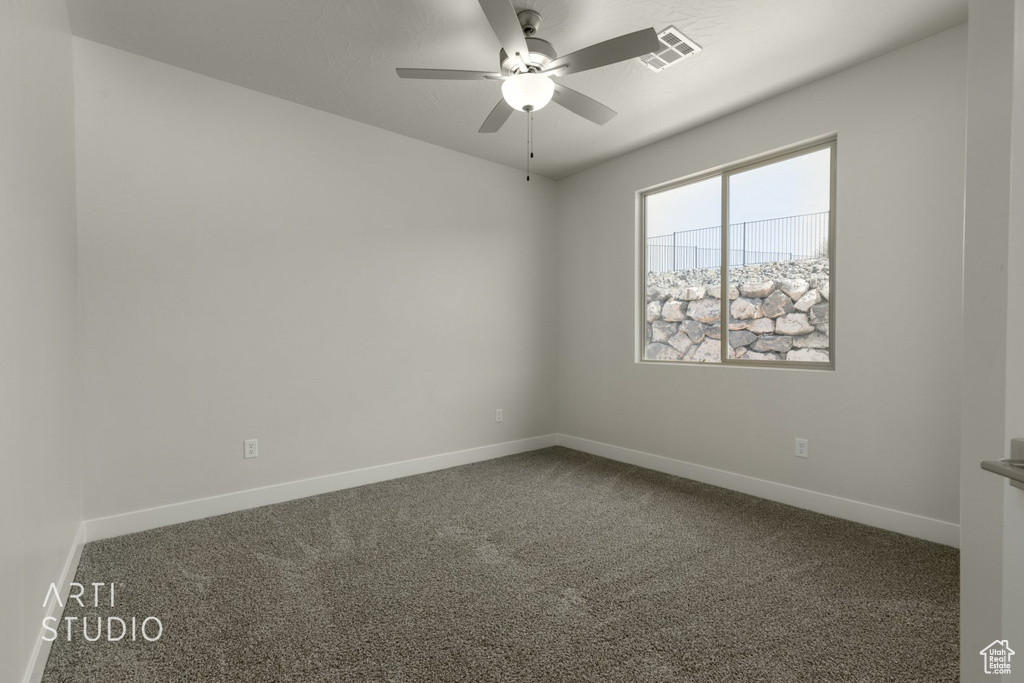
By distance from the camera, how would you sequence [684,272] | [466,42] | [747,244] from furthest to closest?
[684,272], [747,244], [466,42]

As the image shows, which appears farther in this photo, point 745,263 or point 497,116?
point 745,263

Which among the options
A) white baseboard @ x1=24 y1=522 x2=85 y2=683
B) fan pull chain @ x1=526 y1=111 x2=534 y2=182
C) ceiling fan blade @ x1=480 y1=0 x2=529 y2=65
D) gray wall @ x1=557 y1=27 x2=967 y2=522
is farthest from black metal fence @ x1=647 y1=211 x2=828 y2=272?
white baseboard @ x1=24 y1=522 x2=85 y2=683

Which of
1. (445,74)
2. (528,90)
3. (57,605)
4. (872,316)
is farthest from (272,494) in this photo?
(872,316)

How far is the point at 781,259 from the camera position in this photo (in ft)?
10.1

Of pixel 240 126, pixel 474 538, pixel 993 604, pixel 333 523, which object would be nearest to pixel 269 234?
pixel 240 126

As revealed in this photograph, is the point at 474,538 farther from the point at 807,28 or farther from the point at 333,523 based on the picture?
the point at 807,28

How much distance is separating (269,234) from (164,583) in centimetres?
200

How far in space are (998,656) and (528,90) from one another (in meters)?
2.32

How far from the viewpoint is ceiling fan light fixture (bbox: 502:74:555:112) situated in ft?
7.11

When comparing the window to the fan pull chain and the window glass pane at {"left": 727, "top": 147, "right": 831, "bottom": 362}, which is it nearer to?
the window glass pane at {"left": 727, "top": 147, "right": 831, "bottom": 362}

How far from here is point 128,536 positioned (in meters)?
2.49

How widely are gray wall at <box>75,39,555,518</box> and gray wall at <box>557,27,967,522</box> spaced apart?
1.76m

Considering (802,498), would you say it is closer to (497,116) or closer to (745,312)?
(745,312)

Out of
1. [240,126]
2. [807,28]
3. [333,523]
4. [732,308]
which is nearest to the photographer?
[807,28]
